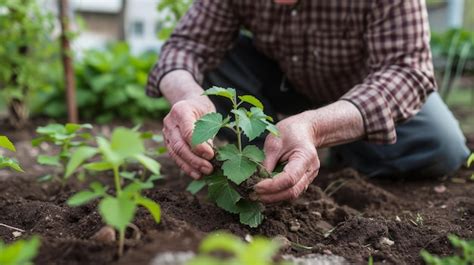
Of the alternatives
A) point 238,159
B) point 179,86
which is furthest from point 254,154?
point 179,86

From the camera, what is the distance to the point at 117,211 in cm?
94

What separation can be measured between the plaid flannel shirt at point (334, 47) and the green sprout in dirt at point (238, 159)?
0.56 m

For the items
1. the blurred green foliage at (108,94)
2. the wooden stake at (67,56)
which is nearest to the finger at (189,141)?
the wooden stake at (67,56)

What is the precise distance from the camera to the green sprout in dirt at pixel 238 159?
1306mm

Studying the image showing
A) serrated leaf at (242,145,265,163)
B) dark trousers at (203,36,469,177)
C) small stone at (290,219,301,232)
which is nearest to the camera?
serrated leaf at (242,145,265,163)

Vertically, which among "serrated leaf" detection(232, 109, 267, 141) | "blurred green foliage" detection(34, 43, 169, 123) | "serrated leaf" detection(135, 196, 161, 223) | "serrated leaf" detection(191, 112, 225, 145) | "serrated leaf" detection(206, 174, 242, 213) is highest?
"serrated leaf" detection(232, 109, 267, 141)

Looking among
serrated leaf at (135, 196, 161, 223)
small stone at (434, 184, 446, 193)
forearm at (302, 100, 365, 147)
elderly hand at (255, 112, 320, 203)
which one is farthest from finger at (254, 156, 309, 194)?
small stone at (434, 184, 446, 193)

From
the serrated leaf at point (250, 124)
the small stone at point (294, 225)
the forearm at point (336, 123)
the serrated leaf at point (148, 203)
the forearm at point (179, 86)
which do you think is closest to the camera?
the serrated leaf at point (148, 203)

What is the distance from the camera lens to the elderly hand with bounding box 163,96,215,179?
149cm

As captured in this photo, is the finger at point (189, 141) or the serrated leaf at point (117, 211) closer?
the serrated leaf at point (117, 211)

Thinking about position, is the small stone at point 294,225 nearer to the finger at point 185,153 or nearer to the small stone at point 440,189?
the finger at point 185,153

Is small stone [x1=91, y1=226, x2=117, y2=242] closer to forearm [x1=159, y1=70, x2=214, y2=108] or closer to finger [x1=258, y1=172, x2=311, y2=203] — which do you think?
finger [x1=258, y1=172, x2=311, y2=203]

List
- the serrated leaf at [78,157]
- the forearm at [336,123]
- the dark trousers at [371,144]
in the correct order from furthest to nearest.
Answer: the dark trousers at [371,144]
the forearm at [336,123]
the serrated leaf at [78,157]

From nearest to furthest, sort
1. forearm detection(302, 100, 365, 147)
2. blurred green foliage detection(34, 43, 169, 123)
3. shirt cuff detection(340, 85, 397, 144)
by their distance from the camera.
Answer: forearm detection(302, 100, 365, 147), shirt cuff detection(340, 85, 397, 144), blurred green foliage detection(34, 43, 169, 123)
